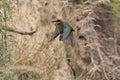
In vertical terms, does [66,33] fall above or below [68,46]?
above

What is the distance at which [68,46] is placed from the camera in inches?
207

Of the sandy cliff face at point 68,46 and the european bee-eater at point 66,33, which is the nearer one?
the european bee-eater at point 66,33

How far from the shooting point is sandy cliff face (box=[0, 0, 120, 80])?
410 centimetres

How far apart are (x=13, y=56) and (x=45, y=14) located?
1.52 m

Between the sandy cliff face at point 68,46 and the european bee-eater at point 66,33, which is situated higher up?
the european bee-eater at point 66,33

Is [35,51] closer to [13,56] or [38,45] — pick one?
[38,45]

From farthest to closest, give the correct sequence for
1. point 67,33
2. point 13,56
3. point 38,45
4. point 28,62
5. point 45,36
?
1. point 45,36
2. point 38,45
3. point 28,62
4. point 13,56
5. point 67,33

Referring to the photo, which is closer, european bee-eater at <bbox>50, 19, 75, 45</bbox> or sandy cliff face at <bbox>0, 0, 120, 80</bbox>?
european bee-eater at <bbox>50, 19, 75, 45</bbox>

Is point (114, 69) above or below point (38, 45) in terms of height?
below

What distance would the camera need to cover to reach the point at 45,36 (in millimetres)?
4578

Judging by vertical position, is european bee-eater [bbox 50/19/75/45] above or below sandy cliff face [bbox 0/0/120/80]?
above

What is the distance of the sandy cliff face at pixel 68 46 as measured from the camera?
4.10m

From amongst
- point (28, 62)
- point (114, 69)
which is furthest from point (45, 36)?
point (114, 69)

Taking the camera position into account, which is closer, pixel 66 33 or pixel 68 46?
pixel 66 33
